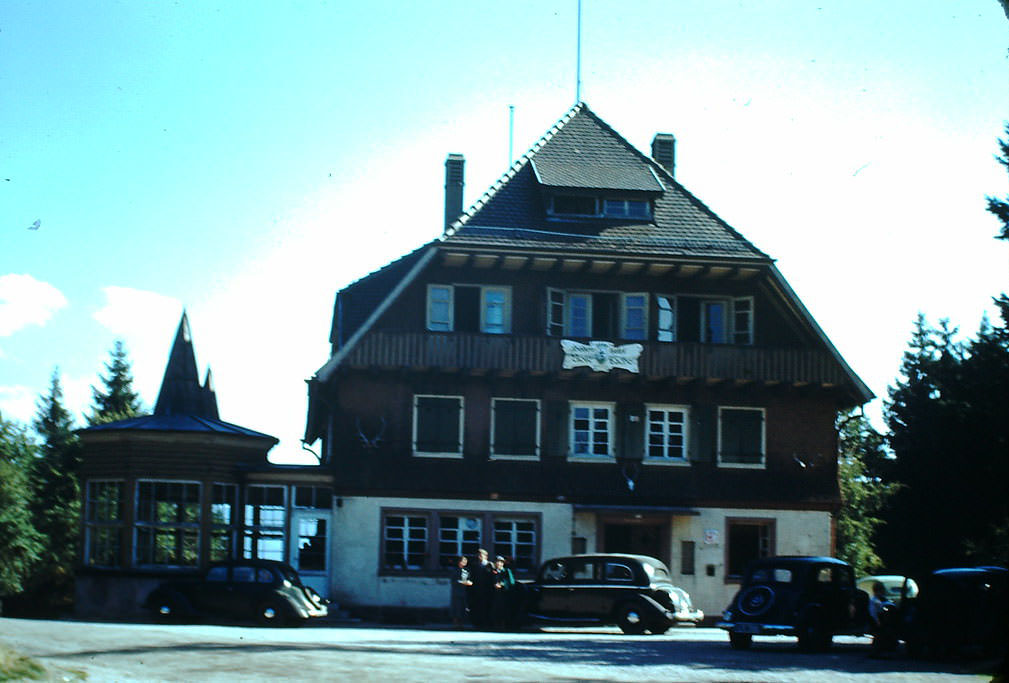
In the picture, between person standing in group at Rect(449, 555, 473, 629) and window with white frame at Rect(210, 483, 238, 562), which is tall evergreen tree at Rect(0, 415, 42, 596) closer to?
window with white frame at Rect(210, 483, 238, 562)

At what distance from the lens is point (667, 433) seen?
38156 millimetres

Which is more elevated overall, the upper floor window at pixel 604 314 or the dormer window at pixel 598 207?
the dormer window at pixel 598 207

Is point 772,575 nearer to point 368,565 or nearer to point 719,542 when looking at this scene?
point 719,542

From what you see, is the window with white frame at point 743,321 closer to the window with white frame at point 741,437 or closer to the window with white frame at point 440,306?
the window with white frame at point 741,437

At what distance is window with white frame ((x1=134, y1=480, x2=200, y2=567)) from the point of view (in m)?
34.8

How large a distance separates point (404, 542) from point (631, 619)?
802 centimetres

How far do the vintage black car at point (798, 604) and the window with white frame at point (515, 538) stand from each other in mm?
10299

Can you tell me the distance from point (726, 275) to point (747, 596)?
1377 centimetres

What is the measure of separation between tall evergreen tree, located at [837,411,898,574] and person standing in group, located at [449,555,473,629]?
74.7 feet

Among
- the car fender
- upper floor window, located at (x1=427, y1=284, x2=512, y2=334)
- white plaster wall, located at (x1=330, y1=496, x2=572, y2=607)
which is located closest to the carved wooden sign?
upper floor window, located at (x1=427, y1=284, x2=512, y2=334)

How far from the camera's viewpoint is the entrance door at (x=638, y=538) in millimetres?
37594

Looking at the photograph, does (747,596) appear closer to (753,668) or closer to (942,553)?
(753,668)

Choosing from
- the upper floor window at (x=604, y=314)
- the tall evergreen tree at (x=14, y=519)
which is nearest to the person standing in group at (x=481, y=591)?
the upper floor window at (x=604, y=314)

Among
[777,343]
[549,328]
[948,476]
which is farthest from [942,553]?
[549,328]
